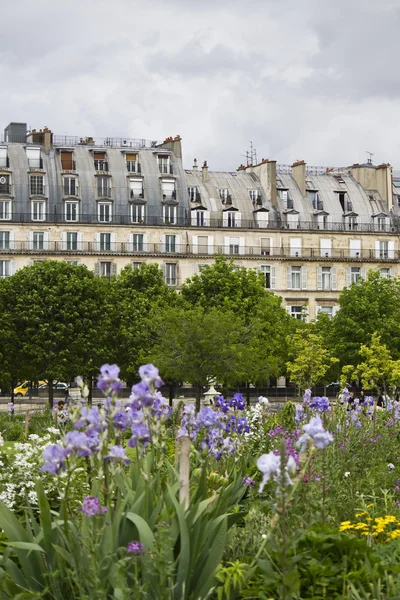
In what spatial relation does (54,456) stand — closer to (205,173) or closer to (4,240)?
(4,240)

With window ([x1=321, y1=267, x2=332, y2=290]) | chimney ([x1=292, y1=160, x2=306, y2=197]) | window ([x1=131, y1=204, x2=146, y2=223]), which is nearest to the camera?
window ([x1=131, y1=204, x2=146, y2=223])

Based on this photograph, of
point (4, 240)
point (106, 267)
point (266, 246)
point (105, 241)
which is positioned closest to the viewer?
point (4, 240)

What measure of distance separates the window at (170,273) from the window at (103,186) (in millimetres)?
6213

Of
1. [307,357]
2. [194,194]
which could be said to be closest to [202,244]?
[194,194]

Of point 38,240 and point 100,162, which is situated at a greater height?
point 100,162

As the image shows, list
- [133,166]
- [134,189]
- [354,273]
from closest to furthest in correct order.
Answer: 1. [134,189]
2. [133,166]
3. [354,273]

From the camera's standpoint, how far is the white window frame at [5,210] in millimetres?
78000

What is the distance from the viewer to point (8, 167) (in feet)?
258

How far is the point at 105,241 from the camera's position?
260 ft

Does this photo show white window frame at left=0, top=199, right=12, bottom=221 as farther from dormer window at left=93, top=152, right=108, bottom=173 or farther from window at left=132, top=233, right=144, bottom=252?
window at left=132, top=233, right=144, bottom=252

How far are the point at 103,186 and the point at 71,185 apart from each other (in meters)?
2.19

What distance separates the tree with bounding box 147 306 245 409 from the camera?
163 ft

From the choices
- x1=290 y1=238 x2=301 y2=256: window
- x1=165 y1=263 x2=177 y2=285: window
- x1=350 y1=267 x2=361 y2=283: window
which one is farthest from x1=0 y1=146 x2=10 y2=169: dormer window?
x1=350 y1=267 x2=361 y2=283: window

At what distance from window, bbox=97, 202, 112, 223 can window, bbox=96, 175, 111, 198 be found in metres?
0.65
